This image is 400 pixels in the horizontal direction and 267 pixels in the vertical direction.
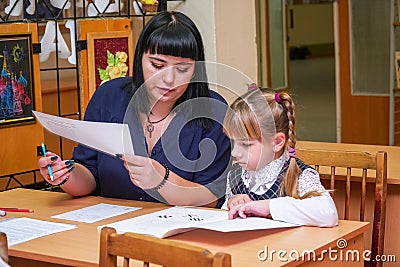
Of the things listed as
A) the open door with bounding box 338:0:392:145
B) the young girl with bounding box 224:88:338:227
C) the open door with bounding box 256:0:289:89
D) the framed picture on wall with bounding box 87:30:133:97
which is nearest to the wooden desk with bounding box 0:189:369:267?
the young girl with bounding box 224:88:338:227

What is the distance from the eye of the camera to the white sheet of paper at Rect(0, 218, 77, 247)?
7.24ft

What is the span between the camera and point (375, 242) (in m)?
2.64

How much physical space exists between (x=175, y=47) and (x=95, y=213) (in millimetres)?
537

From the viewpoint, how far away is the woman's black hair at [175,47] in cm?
246

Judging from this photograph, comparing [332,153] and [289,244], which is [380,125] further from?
[289,244]

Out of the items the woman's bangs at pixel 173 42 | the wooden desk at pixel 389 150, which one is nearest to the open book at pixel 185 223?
the woman's bangs at pixel 173 42

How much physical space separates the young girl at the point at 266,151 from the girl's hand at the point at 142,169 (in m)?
0.23

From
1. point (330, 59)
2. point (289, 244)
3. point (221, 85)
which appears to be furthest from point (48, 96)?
point (330, 59)

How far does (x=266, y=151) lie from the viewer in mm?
2371

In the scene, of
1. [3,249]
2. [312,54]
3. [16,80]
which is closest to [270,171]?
[3,249]

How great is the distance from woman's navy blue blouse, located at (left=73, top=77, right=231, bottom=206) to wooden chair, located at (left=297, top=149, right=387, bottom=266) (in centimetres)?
33

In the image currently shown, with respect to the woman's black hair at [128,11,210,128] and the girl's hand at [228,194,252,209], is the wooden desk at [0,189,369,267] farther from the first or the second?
the woman's black hair at [128,11,210,128]

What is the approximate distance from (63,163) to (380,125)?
445 centimetres

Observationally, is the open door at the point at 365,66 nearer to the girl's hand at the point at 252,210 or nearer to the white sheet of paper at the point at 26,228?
the girl's hand at the point at 252,210
